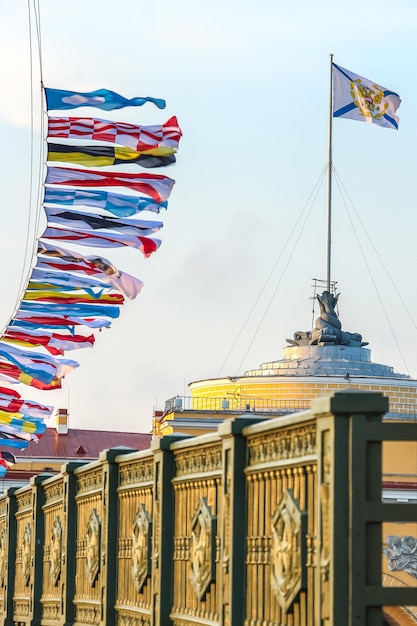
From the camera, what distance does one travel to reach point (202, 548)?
9.77 m

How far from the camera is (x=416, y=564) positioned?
51969 mm

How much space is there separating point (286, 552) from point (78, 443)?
6163cm

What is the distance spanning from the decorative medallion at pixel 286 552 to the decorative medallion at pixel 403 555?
1701 inches

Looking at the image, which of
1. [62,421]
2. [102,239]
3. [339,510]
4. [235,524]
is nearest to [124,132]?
[102,239]

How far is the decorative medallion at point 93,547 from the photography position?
1295cm

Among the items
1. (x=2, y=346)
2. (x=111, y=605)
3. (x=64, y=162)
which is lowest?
(x=111, y=605)

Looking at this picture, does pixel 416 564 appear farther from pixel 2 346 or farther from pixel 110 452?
pixel 110 452

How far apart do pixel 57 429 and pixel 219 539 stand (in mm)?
60924

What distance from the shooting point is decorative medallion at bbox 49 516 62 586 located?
14.9 m

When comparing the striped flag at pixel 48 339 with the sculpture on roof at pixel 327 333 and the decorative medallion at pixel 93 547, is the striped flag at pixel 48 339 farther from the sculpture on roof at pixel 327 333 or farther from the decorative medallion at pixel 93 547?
the sculpture on roof at pixel 327 333

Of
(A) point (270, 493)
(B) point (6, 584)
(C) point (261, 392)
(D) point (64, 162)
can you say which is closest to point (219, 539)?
(A) point (270, 493)

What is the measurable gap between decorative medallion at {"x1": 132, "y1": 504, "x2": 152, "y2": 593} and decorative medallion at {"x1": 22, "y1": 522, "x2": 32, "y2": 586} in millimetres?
5226

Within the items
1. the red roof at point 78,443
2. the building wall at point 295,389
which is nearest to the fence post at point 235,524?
the building wall at point 295,389

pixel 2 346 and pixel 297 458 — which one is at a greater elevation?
pixel 2 346
